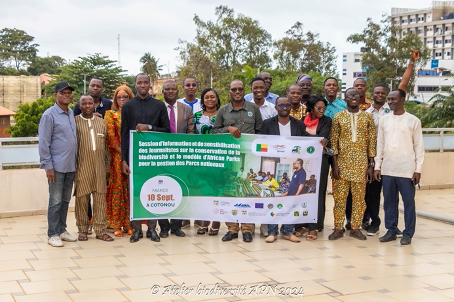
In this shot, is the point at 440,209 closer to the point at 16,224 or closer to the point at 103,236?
the point at 103,236

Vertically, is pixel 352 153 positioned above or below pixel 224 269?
above

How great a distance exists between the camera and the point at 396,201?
22.2 ft

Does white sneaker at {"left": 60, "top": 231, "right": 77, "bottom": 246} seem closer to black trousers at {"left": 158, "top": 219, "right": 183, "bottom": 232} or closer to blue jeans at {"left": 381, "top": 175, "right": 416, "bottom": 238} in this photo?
black trousers at {"left": 158, "top": 219, "right": 183, "bottom": 232}

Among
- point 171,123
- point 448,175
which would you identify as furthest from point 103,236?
point 448,175

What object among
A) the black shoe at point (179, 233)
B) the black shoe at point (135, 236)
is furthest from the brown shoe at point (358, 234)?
the black shoe at point (135, 236)

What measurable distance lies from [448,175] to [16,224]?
840 centimetres

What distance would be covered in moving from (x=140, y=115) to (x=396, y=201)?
3266 mm

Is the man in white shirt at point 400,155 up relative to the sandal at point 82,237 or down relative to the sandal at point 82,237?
up

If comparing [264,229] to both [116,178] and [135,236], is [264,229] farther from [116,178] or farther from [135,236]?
[116,178]

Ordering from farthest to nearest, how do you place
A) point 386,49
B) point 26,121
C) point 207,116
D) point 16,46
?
point 16,46 < point 386,49 < point 26,121 < point 207,116

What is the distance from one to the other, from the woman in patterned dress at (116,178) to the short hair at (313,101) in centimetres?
222

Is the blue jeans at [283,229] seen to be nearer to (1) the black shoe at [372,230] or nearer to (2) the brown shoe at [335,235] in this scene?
(2) the brown shoe at [335,235]

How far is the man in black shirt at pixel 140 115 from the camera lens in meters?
6.46

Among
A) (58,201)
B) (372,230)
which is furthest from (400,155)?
(58,201)
